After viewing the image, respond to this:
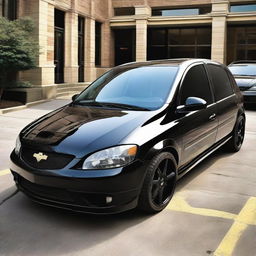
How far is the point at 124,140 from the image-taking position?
151 inches

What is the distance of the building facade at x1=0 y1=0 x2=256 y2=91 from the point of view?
19.5 m

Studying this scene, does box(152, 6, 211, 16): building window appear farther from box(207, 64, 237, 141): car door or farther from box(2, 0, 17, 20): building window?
box(207, 64, 237, 141): car door

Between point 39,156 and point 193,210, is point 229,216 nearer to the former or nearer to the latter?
point 193,210

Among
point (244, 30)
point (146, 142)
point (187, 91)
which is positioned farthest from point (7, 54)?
point (244, 30)

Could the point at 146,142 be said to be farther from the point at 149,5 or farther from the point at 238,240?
the point at 149,5

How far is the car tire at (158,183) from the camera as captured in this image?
392 cm

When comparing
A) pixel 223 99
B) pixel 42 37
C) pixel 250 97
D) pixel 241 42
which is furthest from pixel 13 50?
pixel 241 42

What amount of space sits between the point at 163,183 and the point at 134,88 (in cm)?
140

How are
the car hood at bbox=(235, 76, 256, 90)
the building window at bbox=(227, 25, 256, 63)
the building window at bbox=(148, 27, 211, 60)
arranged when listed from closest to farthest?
the car hood at bbox=(235, 76, 256, 90), the building window at bbox=(227, 25, 256, 63), the building window at bbox=(148, 27, 211, 60)

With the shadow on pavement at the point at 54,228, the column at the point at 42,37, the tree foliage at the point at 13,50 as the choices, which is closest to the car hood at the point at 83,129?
the shadow on pavement at the point at 54,228

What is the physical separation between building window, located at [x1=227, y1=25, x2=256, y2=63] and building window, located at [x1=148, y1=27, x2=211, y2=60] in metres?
1.43

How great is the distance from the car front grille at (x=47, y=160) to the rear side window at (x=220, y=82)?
2904 millimetres

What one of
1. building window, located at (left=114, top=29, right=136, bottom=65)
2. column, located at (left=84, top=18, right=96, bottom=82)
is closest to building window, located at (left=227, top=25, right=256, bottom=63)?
building window, located at (left=114, top=29, right=136, bottom=65)

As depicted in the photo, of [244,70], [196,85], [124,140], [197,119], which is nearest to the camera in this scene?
[124,140]
